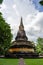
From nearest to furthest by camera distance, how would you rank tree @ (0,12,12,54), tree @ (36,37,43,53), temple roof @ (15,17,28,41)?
1. tree @ (0,12,12,54)
2. temple roof @ (15,17,28,41)
3. tree @ (36,37,43,53)

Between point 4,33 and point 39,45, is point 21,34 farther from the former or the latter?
point 39,45

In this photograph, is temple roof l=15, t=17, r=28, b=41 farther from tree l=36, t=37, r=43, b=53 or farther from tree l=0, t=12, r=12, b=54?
tree l=36, t=37, r=43, b=53

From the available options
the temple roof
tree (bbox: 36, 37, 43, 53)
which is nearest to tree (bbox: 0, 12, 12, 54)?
the temple roof

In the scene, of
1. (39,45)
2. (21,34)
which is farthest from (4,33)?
(39,45)

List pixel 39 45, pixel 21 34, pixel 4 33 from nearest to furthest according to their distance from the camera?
pixel 4 33 < pixel 21 34 < pixel 39 45

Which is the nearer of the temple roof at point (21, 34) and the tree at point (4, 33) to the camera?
the tree at point (4, 33)

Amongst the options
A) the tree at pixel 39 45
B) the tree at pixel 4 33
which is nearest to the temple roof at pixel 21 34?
the tree at pixel 4 33

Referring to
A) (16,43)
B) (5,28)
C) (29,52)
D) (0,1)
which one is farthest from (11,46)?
(0,1)

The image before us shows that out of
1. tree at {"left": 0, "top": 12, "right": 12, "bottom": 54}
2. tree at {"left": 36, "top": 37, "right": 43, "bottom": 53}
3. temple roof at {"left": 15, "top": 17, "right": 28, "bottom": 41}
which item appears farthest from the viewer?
tree at {"left": 36, "top": 37, "right": 43, "bottom": 53}

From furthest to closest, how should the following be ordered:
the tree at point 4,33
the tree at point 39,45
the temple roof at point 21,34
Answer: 1. the tree at point 39,45
2. the temple roof at point 21,34
3. the tree at point 4,33

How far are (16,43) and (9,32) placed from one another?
18.3ft

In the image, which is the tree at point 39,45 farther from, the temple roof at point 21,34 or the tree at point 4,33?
the tree at point 4,33

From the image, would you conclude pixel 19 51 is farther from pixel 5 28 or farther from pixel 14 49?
pixel 5 28

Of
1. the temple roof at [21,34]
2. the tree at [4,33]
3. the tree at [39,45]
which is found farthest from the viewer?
the tree at [39,45]
